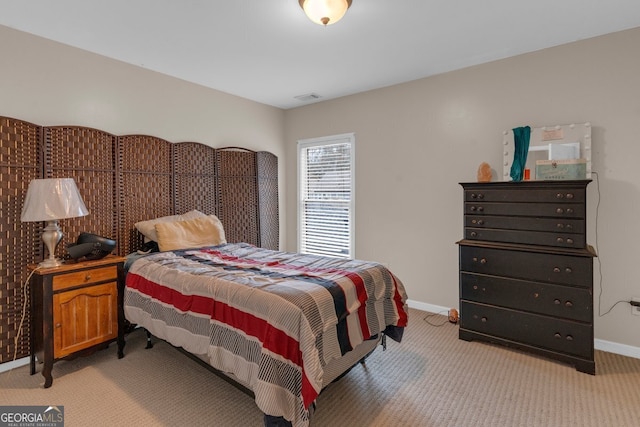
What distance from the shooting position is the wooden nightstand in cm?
226

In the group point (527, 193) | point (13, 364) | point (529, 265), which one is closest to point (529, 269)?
point (529, 265)

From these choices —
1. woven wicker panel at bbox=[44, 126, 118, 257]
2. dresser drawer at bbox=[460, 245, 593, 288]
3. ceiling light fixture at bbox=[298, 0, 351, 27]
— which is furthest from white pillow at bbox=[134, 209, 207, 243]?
dresser drawer at bbox=[460, 245, 593, 288]

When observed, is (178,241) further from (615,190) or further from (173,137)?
(615,190)

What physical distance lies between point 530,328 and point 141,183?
3.80 meters

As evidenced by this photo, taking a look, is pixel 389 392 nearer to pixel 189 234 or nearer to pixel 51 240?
pixel 189 234

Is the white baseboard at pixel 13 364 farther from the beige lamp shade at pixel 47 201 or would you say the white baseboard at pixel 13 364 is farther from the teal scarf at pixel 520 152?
the teal scarf at pixel 520 152

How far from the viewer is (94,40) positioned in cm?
273

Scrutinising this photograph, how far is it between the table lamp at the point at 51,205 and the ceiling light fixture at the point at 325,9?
84.0 inches

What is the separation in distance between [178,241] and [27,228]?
1112 millimetres

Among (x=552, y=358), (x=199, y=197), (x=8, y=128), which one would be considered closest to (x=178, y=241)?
(x=199, y=197)

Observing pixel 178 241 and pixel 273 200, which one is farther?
pixel 273 200

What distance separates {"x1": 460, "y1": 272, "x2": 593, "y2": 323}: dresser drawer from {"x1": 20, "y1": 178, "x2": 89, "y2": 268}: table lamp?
327cm

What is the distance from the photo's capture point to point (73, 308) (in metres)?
2.39

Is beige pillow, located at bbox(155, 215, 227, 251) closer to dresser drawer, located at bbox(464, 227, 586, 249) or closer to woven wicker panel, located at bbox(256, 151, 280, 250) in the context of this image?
woven wicker panel, located at bbox(256, 151, 280, 250)
